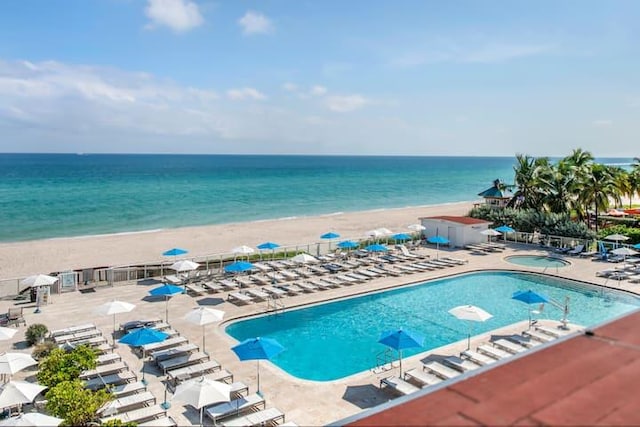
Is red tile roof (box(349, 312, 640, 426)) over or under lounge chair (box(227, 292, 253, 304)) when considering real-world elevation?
over

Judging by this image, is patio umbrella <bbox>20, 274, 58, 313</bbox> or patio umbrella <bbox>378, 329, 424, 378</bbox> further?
patio umbrella <bbox>20, 274, 58, 313</bbox>

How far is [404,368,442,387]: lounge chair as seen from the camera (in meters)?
11.9

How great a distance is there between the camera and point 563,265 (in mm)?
25938

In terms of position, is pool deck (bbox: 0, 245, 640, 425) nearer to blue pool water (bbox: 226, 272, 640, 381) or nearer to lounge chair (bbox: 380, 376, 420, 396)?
lounge chair (bbox: 380, 376, 420, 396)

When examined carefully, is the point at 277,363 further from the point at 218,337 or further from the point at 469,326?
the point at 469,326

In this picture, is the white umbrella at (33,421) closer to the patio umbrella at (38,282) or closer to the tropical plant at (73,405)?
the tropical plant at (73,405)

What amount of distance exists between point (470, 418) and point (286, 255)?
2398 centimetres

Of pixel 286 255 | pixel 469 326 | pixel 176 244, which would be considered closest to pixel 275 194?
pixel 176 244

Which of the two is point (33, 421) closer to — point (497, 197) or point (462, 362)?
point (462, 362)

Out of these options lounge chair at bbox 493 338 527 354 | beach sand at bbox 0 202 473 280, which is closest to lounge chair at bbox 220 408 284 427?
lounge chair at bbox 493 338 527 354

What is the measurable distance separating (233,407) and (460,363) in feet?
20.2

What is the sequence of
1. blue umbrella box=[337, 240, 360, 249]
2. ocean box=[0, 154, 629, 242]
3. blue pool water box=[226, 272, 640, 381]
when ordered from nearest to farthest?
blue pool water box=[226, 272, 640, 381] < blue umbrella box=[337, 240, 360, 249] < ocean box=[0, 154, 629, 242]

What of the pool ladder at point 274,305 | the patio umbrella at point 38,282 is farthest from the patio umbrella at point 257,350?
the patio umbrella at point 38,282

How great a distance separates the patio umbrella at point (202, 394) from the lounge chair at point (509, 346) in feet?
27.3
